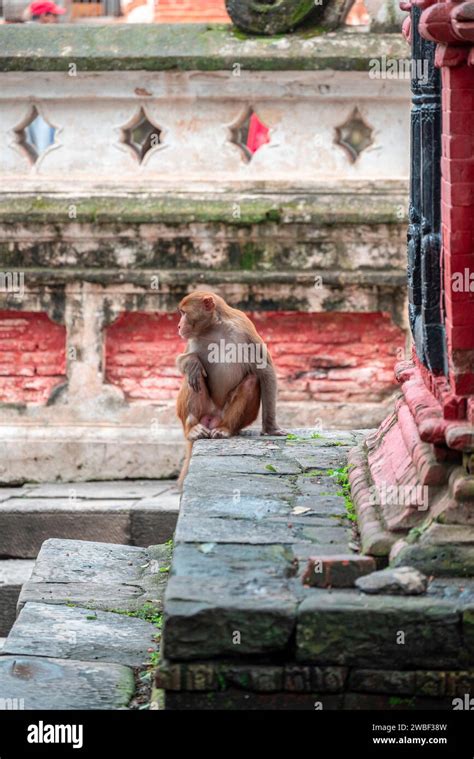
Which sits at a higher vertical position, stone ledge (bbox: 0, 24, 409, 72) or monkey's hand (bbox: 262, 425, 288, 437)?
stone ledge (bbox: 0, 24, 409, 72)

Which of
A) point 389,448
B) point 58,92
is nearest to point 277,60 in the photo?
point 58,92

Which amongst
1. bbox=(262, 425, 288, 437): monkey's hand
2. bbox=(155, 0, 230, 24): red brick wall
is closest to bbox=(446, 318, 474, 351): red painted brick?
bbox=(262, 425, 288, 437): monkey's hand

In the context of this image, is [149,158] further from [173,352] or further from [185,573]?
[185,573]

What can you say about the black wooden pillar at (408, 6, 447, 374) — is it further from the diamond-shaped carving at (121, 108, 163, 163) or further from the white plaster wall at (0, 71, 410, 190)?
the diamond-shaped carving at (121, 108, 163, 163)

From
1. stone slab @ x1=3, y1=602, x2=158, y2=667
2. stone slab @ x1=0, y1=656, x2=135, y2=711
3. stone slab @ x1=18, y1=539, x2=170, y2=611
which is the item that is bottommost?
stone slab @ x1=0, y1=656, x2=135, y2=711

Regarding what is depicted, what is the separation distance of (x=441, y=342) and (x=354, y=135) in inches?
166

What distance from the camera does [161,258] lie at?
9719mm

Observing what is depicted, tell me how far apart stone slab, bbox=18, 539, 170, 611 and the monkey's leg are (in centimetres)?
82

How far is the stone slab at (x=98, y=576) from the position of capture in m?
6.69

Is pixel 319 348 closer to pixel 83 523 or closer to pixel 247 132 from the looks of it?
pixel 247 132

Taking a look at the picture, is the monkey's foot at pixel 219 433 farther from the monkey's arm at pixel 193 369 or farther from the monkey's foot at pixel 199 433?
the monkey's arm at pixel 193 369

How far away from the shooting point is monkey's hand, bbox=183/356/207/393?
8.16m

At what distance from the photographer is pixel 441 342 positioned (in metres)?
5.84
